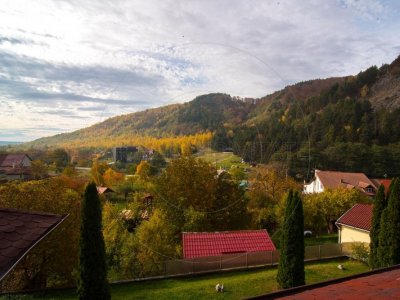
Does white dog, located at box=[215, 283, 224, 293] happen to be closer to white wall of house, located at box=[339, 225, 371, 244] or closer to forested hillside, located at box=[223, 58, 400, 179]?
forested hillside, located at box=[223, 58, 400, 179]

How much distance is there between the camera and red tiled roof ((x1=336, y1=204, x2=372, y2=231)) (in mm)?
23312

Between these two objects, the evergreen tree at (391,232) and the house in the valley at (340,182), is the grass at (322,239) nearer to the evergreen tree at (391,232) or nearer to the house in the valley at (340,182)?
the evergreen tree at (391,232)

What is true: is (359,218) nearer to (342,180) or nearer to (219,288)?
(219,288)

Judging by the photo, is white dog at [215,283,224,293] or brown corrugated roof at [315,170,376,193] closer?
white dog at [215,283,224,293]

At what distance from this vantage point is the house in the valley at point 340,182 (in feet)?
150

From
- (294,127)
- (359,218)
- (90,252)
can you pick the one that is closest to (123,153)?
(90,252)

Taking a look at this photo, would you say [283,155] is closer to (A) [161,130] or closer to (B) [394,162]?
(B) [394,162]

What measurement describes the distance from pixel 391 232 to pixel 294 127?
37075mm

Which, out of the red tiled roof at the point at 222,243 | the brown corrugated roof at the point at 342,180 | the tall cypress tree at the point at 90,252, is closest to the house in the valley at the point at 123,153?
the red tiled roof at the point at 222,243

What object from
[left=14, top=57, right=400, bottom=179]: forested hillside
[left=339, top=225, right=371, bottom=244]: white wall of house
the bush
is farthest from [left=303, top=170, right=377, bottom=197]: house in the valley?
the bush

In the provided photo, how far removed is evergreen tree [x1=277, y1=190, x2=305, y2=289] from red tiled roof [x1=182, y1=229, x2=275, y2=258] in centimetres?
511

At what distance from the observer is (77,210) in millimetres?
17844

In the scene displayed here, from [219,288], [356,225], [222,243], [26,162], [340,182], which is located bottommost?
[219,288]

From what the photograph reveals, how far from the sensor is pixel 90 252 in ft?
35.9
